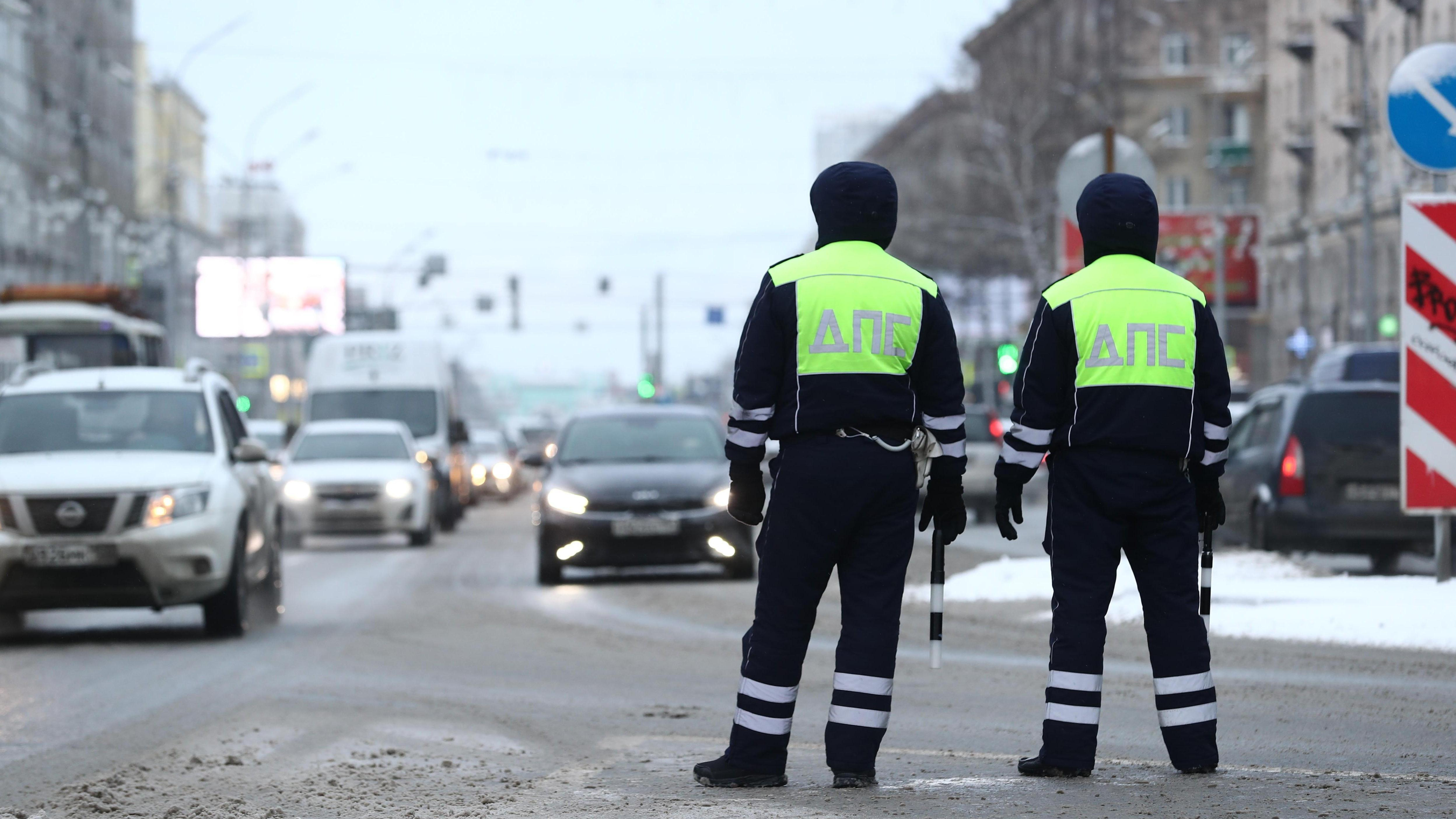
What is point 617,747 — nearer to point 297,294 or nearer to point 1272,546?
point 1272,546

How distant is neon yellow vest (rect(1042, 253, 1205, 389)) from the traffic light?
22.5 m

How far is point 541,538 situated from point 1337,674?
908 centimetres

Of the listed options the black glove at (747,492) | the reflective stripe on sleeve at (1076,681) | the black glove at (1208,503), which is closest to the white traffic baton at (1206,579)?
the black glove at (1208,503)

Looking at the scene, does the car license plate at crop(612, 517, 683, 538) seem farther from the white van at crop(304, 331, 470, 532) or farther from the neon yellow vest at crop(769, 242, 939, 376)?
the white van at crop(304, 331, 470, 532)

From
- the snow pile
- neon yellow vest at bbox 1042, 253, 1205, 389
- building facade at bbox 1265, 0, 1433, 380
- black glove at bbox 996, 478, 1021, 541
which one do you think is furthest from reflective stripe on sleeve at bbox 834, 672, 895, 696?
building facade at bbox 1265, 0, 1433, 380

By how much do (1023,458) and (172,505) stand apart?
7838mm

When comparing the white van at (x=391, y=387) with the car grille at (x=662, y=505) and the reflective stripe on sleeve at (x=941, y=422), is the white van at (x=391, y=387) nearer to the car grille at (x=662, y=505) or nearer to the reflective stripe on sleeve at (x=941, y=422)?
the car grille at (x=662, y=505)

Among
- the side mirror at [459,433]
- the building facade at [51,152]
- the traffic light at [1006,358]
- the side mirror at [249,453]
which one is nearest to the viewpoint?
the side mirror at [249,453]

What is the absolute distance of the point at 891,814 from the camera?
600 centimetres

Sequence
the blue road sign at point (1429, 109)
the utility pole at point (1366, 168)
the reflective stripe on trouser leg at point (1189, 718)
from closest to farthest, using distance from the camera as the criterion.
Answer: the reflective stripe on trouser leg at point (1189, 718)
the blue road sign at point (1429, 109)
the utility pole at point (1366, 168)

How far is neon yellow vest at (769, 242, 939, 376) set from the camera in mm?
6562

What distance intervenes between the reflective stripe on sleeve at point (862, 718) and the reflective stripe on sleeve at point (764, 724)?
0.14 metres

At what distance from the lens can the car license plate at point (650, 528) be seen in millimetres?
17906

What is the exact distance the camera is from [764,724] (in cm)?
655
